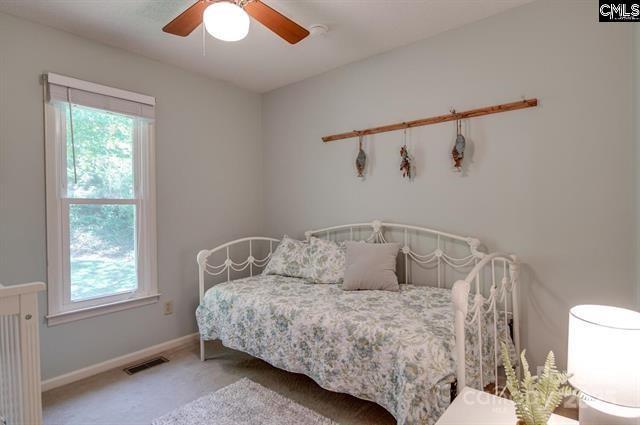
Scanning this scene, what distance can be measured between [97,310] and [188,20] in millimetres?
2048

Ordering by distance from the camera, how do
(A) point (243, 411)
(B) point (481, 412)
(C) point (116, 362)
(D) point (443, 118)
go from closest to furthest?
(B) point (481, 412)
(A) point (243, 411)
(D) point (443, 118)
(C) point (116, 362)

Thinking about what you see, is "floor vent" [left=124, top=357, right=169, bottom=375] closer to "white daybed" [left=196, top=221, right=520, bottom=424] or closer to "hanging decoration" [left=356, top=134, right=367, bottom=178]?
"white daybed" [left=196, top=221, right=520, bottom=424]

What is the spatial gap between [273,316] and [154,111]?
190 cm

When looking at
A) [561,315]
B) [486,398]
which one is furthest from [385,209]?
[486,398]

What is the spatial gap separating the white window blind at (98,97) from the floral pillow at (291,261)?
1507 mm

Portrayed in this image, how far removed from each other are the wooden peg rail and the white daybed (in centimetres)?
75

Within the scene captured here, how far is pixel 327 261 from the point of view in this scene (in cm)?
275

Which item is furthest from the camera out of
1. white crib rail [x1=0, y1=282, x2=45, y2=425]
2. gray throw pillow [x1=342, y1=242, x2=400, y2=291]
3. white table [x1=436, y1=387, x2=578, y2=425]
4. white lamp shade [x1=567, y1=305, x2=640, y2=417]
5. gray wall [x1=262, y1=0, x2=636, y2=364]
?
gray throw pillow [x1=342, y1=242, x2=400, y2=291]

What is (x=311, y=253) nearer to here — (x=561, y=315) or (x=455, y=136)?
(x=455, y=136)

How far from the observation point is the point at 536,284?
2109mm

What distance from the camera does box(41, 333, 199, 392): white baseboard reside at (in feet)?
7.54

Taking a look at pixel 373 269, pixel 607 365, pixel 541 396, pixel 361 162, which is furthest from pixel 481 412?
pixel 361 162

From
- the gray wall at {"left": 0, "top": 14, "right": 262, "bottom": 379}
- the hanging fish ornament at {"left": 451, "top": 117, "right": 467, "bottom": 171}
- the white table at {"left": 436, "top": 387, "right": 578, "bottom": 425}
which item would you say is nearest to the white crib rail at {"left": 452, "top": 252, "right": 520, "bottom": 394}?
the white table at {"left": 436, "top": 387, "right": 578, "bottom": 425}

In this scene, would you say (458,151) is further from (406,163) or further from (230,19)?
(230,19)
